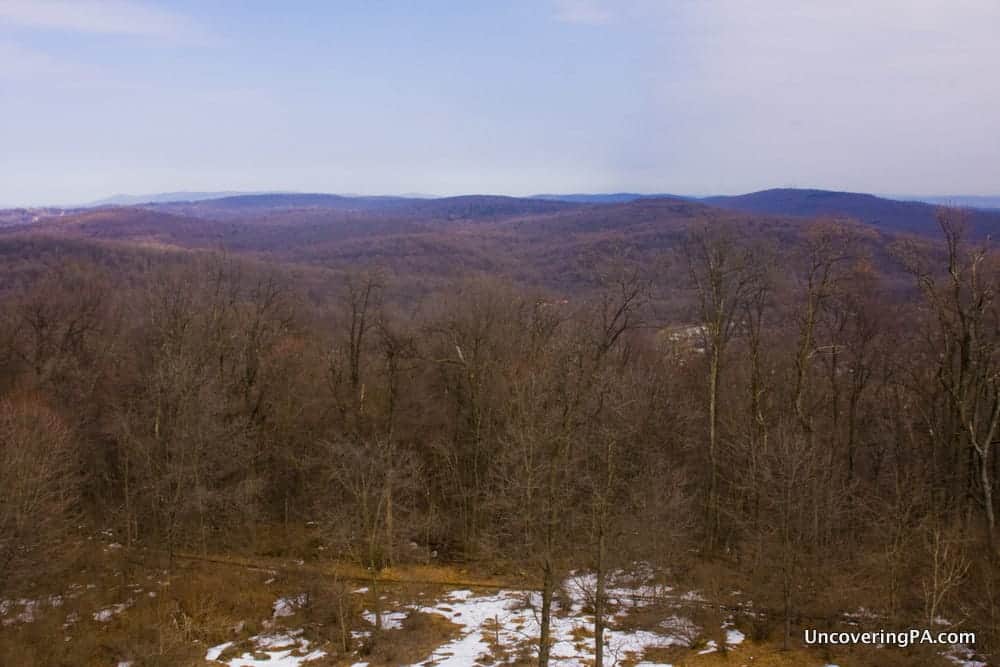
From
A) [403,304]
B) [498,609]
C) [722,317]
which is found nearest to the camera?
[498,609]

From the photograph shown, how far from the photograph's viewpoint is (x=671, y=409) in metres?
28.0

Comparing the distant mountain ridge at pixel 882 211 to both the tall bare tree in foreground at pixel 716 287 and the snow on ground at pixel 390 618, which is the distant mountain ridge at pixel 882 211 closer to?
the tall bare tree in foreground at pixel 716 287

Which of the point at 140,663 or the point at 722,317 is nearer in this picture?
the point at 140,663

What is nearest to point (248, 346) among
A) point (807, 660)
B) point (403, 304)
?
point (807, 660)

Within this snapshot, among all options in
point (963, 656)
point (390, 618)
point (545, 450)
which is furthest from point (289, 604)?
point (963, 656)

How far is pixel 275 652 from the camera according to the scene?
58.6 feet

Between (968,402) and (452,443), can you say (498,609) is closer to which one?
(452,443)

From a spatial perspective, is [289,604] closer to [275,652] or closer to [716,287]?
[275,652]

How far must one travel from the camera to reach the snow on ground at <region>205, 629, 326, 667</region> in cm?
1707

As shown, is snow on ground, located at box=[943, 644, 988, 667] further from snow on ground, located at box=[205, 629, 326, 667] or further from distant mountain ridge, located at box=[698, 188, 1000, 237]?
distant mountain ridge, located at box=[698, 188, 1000, 237]

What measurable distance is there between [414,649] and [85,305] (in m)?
32.4

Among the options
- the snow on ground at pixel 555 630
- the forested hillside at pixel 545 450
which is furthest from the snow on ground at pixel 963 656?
the snow on ground at pixel 555 630

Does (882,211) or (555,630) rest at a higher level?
(882,211)

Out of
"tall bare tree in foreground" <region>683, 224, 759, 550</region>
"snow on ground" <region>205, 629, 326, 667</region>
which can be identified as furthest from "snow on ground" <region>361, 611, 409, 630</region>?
"tall bare tree in foreground" <region>683, 224, 759, 550</region>
